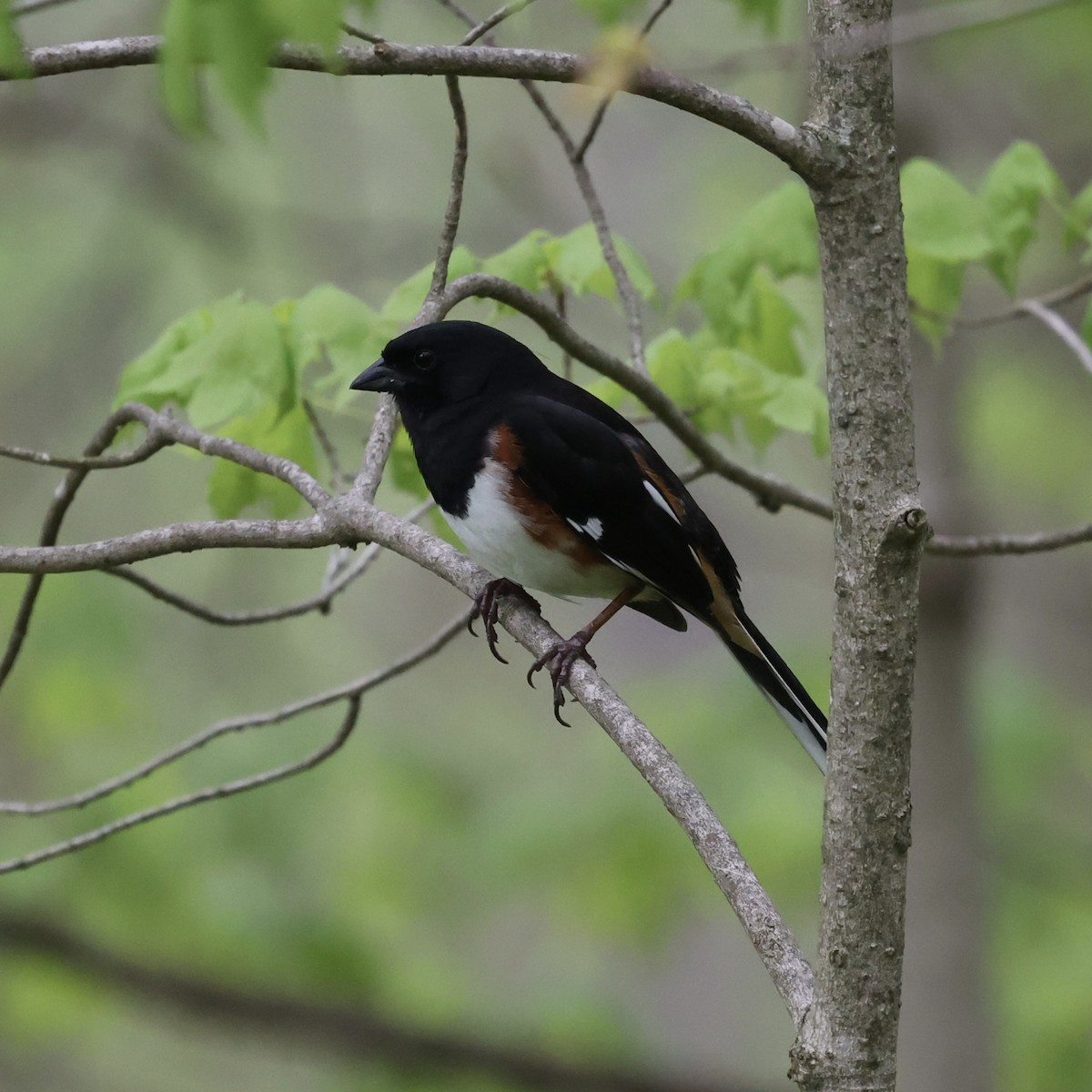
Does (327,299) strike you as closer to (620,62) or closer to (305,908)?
(620,62)

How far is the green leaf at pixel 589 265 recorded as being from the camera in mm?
3277

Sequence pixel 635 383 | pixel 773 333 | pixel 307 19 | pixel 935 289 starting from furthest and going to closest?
1. pixel 773 333
2. pixel 935 289
3. pixel 635 383
4. pixel 307 19

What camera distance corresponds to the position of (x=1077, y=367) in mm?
7359

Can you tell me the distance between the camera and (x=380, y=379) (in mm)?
3145

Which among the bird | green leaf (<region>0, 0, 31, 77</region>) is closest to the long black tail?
the bird

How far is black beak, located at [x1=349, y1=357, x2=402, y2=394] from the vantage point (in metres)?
3.13

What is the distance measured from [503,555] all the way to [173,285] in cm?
795

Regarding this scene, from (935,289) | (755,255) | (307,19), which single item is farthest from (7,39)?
(935,289)

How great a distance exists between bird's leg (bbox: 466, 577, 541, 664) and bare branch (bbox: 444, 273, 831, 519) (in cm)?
52

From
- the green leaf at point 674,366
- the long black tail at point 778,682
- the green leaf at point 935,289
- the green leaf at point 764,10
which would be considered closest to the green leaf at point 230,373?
the green leaf at point 674,366

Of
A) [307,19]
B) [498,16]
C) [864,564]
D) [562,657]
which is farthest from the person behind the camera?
[562,657]

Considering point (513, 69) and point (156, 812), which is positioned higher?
point (513, 69)

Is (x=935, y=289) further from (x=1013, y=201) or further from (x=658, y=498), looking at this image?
(x=658, y=498)

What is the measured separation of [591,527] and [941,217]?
1.18 meters
